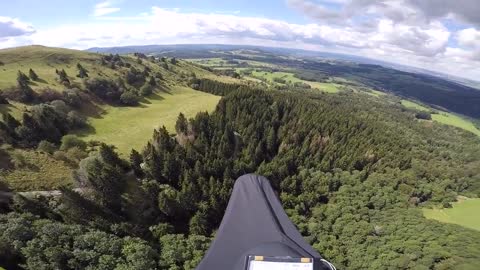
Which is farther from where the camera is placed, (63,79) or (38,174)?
(63,79)

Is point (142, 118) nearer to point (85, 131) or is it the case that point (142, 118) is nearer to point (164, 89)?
point (85, 131)

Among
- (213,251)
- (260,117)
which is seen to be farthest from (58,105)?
(213,251)

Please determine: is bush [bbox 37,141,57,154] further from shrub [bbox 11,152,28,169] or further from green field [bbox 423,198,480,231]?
green field [bbox 423,198,480,231]

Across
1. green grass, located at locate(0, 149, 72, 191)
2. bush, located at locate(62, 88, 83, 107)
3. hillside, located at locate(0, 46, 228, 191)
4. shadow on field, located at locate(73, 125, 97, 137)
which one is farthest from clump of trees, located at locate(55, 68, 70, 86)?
green grass, located at locate(0, 149, 72, 191)

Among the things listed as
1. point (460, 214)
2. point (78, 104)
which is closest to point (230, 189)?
point (78, 104)

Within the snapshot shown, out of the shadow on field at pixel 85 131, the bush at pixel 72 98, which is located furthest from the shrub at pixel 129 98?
the shadow on field at pixel 85 131

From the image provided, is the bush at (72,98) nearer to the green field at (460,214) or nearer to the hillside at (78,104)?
the hillside at (78,104)
